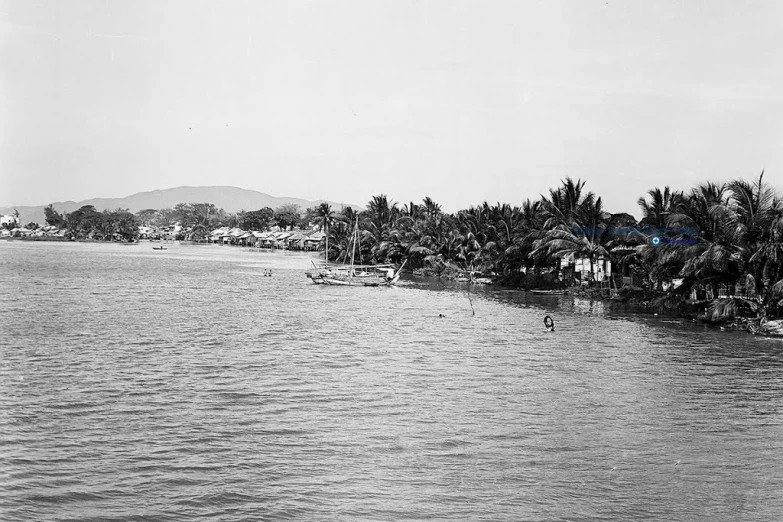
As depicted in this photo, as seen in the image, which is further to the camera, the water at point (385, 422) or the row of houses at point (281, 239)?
the row of houses at point (281, 239)

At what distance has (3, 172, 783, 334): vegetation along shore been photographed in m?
32.1

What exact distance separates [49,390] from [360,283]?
42.7 metres

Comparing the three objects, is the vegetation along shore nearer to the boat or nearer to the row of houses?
the boat

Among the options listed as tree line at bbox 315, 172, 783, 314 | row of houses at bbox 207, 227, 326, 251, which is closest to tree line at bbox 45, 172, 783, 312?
tree line at bbox 315, 172, 783, 314

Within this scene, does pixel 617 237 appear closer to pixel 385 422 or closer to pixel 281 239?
pixel 385 422

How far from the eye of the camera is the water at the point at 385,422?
12.5 meters

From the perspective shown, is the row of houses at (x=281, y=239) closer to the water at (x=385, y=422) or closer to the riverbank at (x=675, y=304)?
the riverbank at (x=675, y=304)

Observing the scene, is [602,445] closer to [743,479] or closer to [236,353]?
[743,479]

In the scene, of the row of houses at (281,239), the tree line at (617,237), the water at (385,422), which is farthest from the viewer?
the row of houses at (281,239)

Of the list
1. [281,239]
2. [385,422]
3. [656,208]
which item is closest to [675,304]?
[656,208]

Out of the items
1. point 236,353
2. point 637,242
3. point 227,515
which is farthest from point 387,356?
point 637,242

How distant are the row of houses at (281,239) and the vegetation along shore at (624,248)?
52.7 meters

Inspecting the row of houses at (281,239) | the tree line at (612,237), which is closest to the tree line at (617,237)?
the tree line at (612,237)

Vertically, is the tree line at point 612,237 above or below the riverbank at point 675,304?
above
